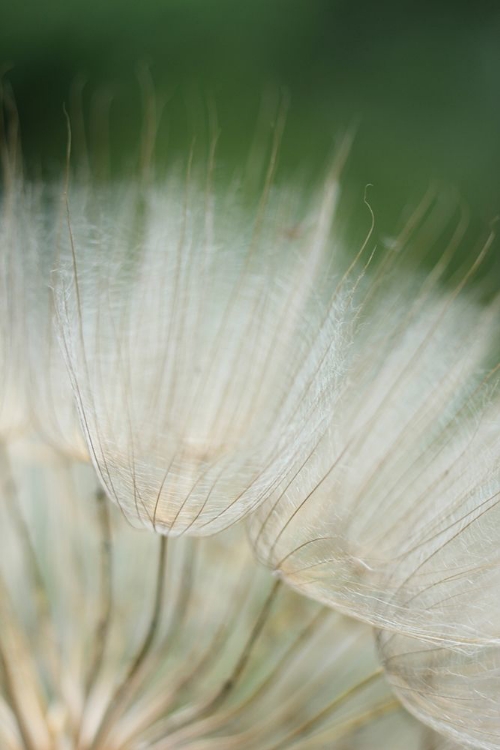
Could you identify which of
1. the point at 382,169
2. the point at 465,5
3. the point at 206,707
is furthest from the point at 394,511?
the point at 465,5

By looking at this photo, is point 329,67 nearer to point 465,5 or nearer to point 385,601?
point 465,5

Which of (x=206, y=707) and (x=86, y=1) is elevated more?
(x=86, y=1)

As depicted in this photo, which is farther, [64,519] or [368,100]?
[368,100]

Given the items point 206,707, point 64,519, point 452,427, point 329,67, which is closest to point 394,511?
point 452,427

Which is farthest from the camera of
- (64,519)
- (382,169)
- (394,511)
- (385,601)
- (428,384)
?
(382,169)

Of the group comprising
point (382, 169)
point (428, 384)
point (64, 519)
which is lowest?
point (64, 519)

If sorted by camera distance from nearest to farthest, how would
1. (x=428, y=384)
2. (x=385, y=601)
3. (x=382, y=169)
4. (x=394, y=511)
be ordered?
(x=385, y=601), (x=394, y=511), (x=428, y=384), (x=382, y=169)

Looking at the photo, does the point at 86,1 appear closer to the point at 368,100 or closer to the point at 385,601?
the point at 368,100
